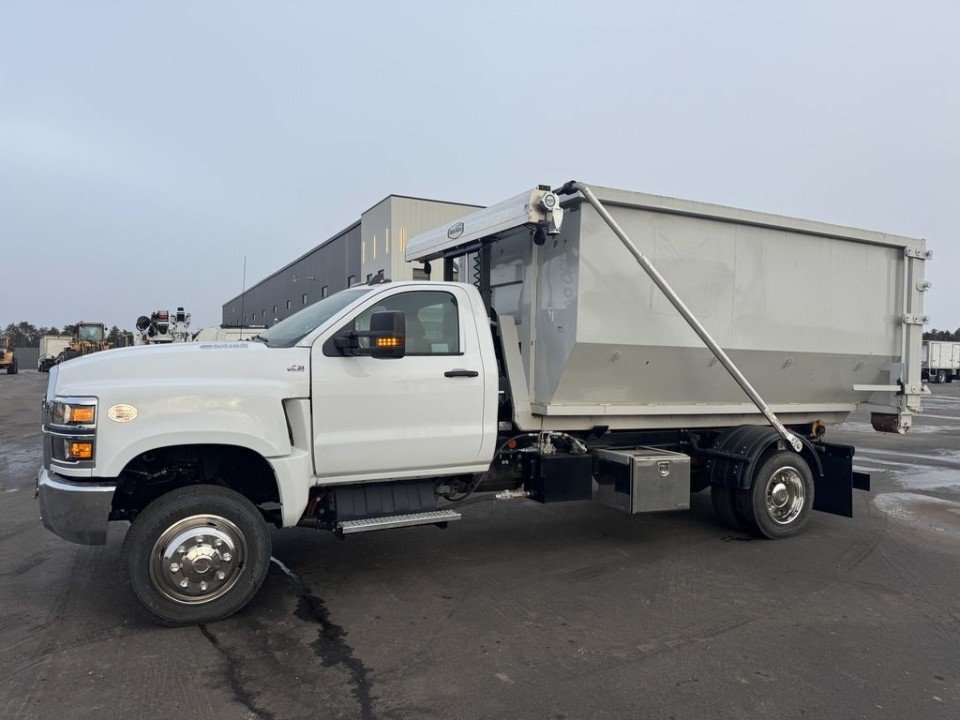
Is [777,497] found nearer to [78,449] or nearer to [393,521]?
[393,521]

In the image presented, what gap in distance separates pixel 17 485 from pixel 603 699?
28.2 ft

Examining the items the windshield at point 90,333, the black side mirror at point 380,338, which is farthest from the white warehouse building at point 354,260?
the windshield at point 90,333

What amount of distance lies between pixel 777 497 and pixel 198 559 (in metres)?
5.21

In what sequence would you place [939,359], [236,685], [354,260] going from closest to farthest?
1. [236,685]
2. [354,260]
3. [939,359]

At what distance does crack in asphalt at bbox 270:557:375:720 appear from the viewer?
3574mm

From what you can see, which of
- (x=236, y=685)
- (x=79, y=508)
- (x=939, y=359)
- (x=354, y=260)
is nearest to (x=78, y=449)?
(x=79, y=508)

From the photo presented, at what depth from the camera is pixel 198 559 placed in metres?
4.36

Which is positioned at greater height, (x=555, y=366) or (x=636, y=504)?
(x=555, y=366)

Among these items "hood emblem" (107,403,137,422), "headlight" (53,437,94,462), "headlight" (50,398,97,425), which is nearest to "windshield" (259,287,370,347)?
"hood emblem" (107,403,137,422)

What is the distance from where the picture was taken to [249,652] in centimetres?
405

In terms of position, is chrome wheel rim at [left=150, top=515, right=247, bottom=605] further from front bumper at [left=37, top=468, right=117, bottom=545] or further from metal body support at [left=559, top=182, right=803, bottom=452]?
metal body support at [left=559, top=182, right=803, bottom=452]

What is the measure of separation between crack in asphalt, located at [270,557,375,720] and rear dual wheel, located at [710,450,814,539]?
4065 mm

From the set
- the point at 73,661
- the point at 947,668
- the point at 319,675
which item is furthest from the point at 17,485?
the point at 947,668

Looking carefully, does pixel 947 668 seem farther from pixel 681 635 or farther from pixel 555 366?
pixel 555 366
